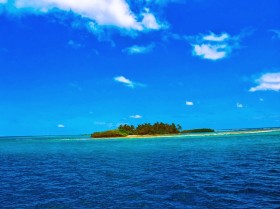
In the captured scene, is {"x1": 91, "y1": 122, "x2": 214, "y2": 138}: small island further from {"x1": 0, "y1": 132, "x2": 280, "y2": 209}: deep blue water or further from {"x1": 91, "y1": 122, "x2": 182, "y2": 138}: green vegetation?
{"x1": 0, "y1": 132, "x2": 280, "y2": 209}: deep blue water

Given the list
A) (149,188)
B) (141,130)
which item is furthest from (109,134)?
(149,188)

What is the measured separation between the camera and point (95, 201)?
20.4 metres

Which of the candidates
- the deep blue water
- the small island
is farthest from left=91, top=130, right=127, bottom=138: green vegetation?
the deep blue water

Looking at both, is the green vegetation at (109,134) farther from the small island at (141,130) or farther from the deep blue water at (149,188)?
the deep blue water at (149,188)

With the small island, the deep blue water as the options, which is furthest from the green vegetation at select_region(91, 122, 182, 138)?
the deep blue water

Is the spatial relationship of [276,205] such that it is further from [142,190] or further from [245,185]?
[142,190]

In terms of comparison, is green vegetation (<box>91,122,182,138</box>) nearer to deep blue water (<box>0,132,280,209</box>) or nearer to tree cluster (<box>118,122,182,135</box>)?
tree cluster (<box>118,122,182,135</box>)

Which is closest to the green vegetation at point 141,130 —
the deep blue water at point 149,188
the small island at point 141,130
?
the small island at point 141,130

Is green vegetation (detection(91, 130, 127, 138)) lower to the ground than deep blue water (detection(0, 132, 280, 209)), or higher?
higher

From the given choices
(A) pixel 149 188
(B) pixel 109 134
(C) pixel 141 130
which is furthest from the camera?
(C) pixel 141 130

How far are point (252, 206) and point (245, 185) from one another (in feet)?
19.7

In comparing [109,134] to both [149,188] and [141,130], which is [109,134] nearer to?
[141,130]

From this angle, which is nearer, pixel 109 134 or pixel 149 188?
pixel 149 188

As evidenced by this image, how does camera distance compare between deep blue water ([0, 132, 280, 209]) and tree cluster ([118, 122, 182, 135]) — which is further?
tree cluster ([118, 122, 182, 135])
